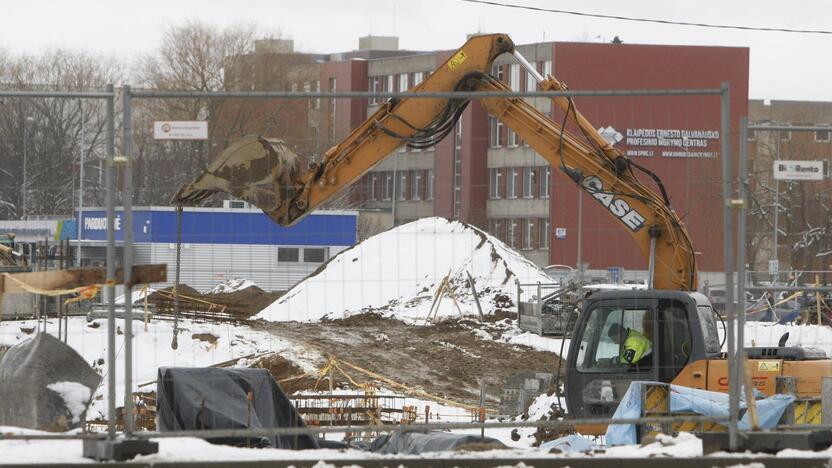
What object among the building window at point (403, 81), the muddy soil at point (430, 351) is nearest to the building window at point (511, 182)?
the muddy soil at point (430, 351)

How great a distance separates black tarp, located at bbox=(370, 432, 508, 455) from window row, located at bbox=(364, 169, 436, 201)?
2.42m

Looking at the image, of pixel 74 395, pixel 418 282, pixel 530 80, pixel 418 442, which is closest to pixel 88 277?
pixel 74 395

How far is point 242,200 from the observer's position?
38.9 feet

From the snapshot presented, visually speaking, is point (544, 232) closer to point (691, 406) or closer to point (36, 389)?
point (691, 406)

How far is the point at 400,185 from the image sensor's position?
526 inches

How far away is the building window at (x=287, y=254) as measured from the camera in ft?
37.4

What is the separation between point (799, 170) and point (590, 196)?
4.40 m

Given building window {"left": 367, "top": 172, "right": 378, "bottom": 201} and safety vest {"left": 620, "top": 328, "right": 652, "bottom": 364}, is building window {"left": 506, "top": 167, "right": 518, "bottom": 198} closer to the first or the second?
building window {"left": 367, "top": 172, "right": 378, "bottom": 201}

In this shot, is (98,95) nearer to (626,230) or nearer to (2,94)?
(2,94)

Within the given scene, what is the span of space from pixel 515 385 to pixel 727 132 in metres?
10.7

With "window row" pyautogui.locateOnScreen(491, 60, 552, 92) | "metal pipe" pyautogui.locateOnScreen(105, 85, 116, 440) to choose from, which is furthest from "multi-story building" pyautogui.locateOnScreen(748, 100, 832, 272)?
"metal pipe" pyautogui.locateOnScreen(105, 85, 116, 440)

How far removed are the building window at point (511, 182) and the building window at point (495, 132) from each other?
0.38m

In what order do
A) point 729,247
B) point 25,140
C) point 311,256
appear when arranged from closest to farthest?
point 729,247, point 25,140, point 311,256

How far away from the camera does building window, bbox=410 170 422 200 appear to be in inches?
503
